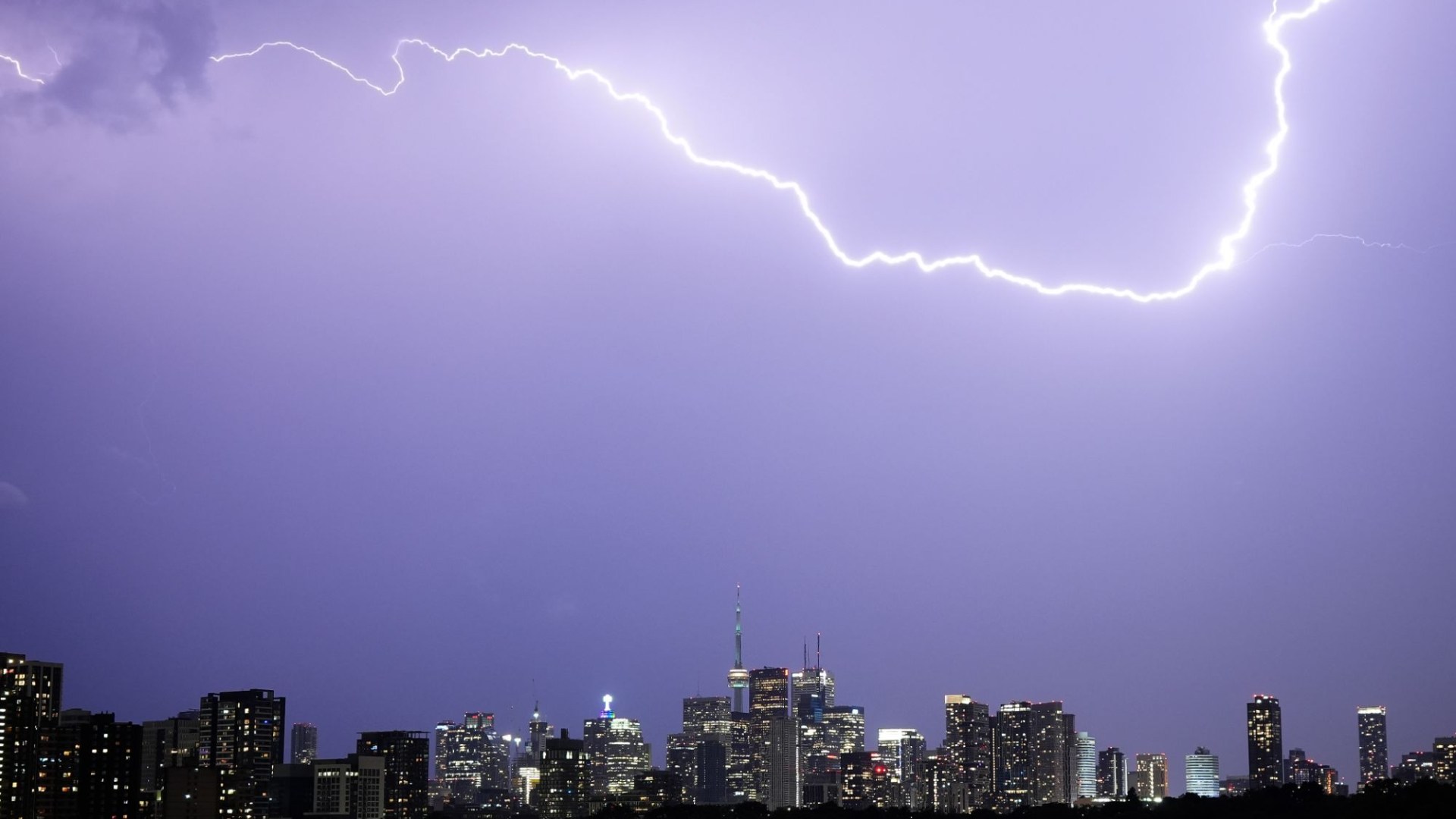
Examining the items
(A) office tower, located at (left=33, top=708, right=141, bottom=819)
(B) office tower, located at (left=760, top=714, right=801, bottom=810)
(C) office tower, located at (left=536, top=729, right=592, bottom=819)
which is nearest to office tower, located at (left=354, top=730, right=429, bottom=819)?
(C) office tower, located at (left=536, top=729, right=592, bottom=819)

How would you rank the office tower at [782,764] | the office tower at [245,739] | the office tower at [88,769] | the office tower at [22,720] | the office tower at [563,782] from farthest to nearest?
the office tower at [782,764]
the office tower at [563,782]
the office tower at [245,739]
the office tower at [88,769]
the office tower at [22,720]

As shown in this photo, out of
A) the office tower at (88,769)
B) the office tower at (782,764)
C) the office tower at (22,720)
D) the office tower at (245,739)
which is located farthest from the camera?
the office tower at (782,764)

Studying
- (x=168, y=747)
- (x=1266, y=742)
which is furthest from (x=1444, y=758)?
(x=168, y=747)

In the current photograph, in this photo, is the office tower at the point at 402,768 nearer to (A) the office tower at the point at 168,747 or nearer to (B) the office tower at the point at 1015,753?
(A) the office tower at the point at 168,747

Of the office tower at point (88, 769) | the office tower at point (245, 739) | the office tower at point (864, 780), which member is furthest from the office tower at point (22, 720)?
the office tower at point (864, 780)

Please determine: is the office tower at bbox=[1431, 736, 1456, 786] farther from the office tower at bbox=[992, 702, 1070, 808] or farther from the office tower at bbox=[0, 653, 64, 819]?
the office tower at bbox=[0, 653, 64, 819]

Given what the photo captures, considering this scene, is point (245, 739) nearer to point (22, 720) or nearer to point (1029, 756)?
point (22, 720)
